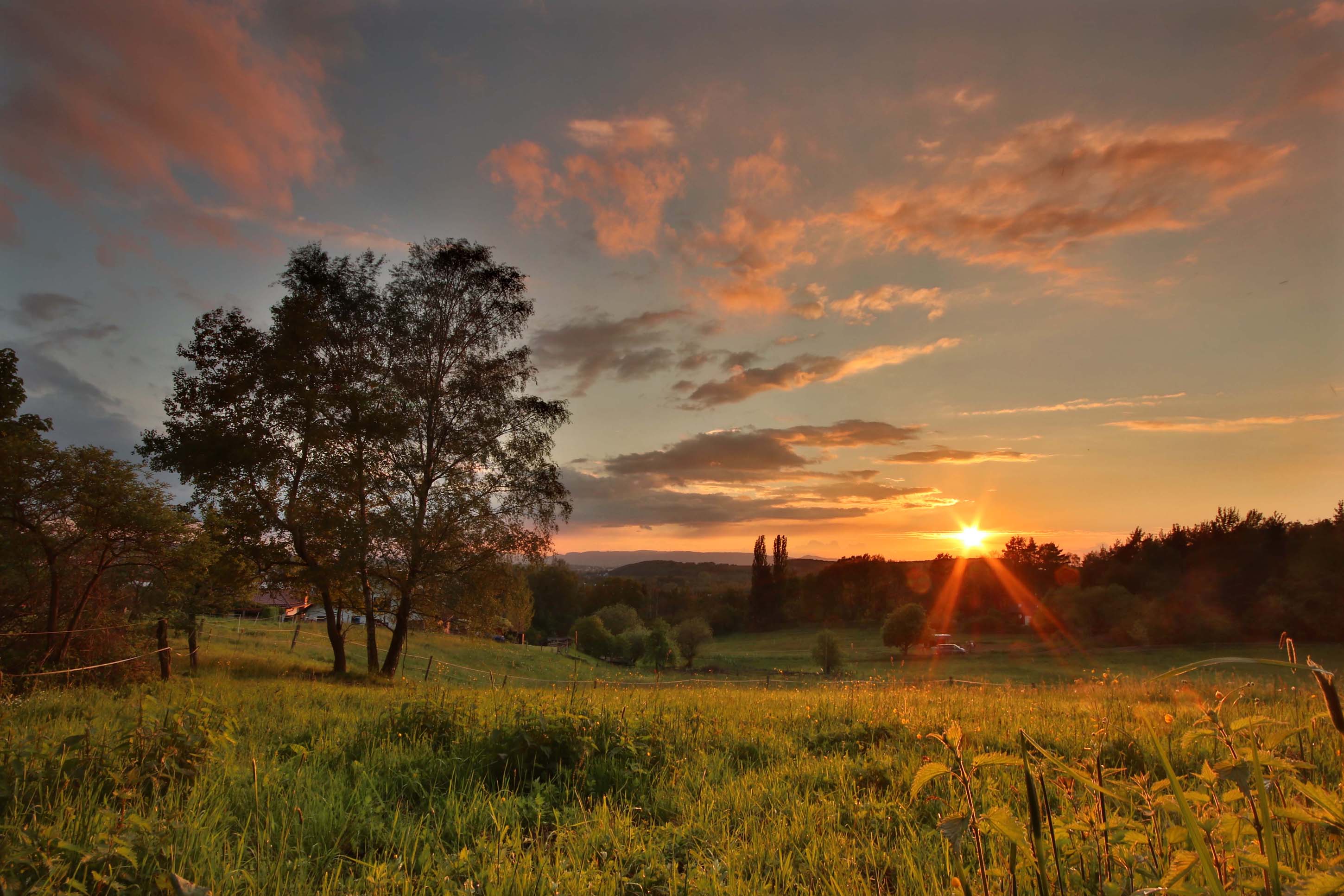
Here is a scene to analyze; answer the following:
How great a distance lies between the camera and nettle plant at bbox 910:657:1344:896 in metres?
1.34

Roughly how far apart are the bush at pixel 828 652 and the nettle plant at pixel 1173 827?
2297 inches

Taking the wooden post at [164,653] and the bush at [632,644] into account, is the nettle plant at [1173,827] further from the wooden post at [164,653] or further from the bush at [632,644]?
the bush at [632,644]

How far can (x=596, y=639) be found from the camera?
7362 centimetres

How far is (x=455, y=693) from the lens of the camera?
343 inches

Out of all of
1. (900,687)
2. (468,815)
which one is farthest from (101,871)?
(900,687)

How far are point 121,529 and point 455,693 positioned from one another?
13.0 metres

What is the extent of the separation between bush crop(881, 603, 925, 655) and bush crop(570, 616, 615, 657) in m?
29.1

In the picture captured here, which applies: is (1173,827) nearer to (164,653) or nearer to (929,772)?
(929,772)

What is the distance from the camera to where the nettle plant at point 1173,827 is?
134cm

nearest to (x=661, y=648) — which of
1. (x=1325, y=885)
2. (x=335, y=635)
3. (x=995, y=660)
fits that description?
(x=995, y=660)

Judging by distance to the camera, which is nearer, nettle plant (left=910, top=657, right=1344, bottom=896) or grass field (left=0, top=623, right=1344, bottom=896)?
nettle plant (left=910, top=657, right=1344, bottom=896)

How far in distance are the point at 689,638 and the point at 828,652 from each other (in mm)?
19794

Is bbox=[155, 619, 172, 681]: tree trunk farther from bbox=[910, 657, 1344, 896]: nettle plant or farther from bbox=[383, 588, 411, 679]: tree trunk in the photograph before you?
bbox=[910, 657, 1344, 896]: nettle plant

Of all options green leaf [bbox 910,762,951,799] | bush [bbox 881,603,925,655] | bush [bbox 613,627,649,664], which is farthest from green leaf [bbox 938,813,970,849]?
bush [bbox 613,627,649,664]
